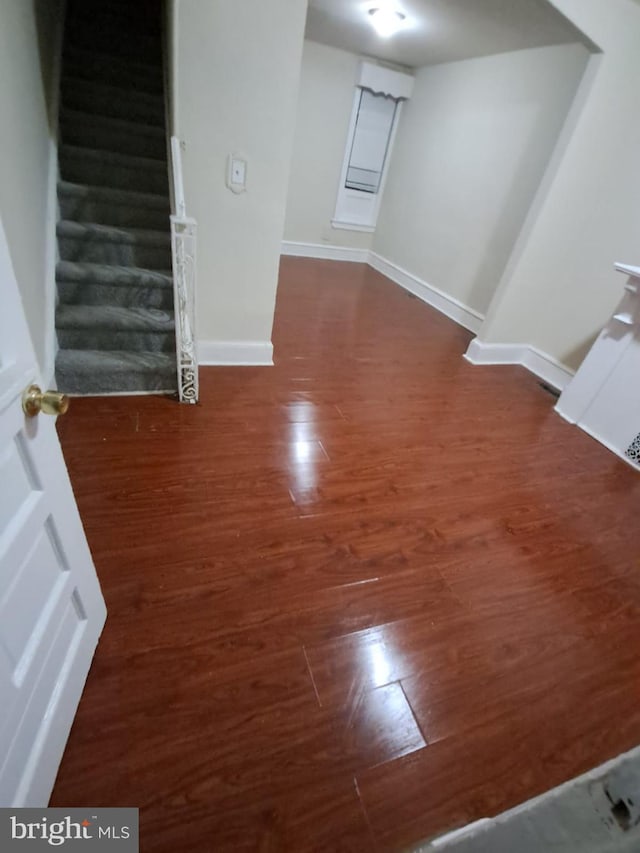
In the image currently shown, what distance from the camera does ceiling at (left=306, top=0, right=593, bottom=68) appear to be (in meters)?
2.68

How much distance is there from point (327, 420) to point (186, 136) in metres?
1.56

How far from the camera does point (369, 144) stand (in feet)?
16.2

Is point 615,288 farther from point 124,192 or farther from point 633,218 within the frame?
point 124,192

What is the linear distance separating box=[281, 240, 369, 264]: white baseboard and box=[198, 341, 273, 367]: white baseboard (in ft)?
10.4

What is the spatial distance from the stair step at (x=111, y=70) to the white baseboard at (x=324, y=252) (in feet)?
7.54

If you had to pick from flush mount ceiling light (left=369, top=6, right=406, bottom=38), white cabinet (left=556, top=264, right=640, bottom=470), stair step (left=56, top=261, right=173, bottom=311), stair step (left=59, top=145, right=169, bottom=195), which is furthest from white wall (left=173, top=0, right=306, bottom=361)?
white cabinet (left=556, top=264, right=640, bottom=470)

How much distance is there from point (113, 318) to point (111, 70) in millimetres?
2254

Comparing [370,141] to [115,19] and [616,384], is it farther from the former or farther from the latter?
[616,384]

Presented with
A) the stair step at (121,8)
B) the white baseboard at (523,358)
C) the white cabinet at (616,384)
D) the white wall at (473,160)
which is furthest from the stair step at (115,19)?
the white cabinet at (616,384)

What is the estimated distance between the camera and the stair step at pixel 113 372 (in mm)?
2021

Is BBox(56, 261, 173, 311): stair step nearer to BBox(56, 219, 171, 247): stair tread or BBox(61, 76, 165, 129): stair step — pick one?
BBox(56, 219, 171, 247): stair tread

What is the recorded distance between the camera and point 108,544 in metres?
1.39

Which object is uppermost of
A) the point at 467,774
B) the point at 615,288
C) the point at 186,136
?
the point at 186,136

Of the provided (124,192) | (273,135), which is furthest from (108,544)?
(124,192)
